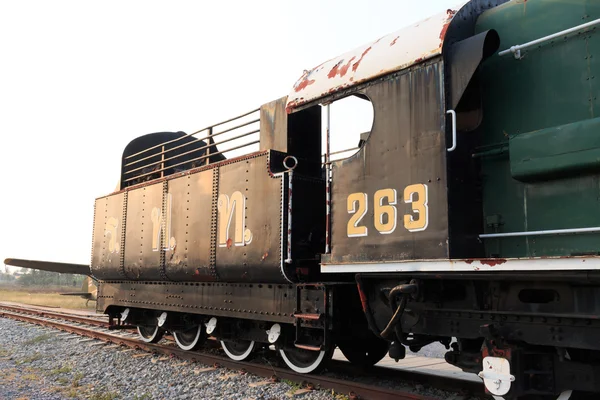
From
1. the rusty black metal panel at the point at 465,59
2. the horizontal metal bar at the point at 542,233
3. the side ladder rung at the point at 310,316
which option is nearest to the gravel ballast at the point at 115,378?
the side ladder rung at the point at 310,316

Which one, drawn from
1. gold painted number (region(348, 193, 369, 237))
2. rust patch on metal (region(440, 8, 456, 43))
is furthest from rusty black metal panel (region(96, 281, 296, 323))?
rust patch on metal (region(440, 8, 456, 43))

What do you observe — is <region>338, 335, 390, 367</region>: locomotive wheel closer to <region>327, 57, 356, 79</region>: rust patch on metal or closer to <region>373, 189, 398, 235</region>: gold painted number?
<region>373, 189, 398, 235</region>: gold painted number

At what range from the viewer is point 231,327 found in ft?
23.9

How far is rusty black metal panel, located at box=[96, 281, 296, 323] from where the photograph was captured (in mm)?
5891

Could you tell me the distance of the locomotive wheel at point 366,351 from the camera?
6.53 m

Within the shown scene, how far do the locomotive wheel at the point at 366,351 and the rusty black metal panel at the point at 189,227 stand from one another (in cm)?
213

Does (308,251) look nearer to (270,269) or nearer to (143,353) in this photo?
(270,269)

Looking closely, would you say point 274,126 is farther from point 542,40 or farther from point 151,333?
point 151,333

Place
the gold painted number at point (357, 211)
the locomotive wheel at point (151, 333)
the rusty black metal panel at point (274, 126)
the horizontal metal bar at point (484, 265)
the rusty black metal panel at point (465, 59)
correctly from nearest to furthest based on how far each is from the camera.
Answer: the horizontal metal bar at point (484, 265)
the rusty black metal panel at point (465, 59)
the gold painted number at point (357, 211)
the rusty black metal panel at point (274, 126)
the locomotive wheel at point (151, 333)

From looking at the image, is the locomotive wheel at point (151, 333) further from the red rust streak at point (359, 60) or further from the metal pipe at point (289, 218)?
the red rust streak at point (359, 60)

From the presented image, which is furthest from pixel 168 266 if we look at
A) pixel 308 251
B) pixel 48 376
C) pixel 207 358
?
pixel 308 251

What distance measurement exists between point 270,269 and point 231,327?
75.6 inches

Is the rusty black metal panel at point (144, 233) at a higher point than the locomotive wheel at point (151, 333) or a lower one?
higher

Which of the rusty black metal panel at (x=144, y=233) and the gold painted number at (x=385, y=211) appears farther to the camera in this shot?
the rusty black metal panel at (x=144, y=233)
